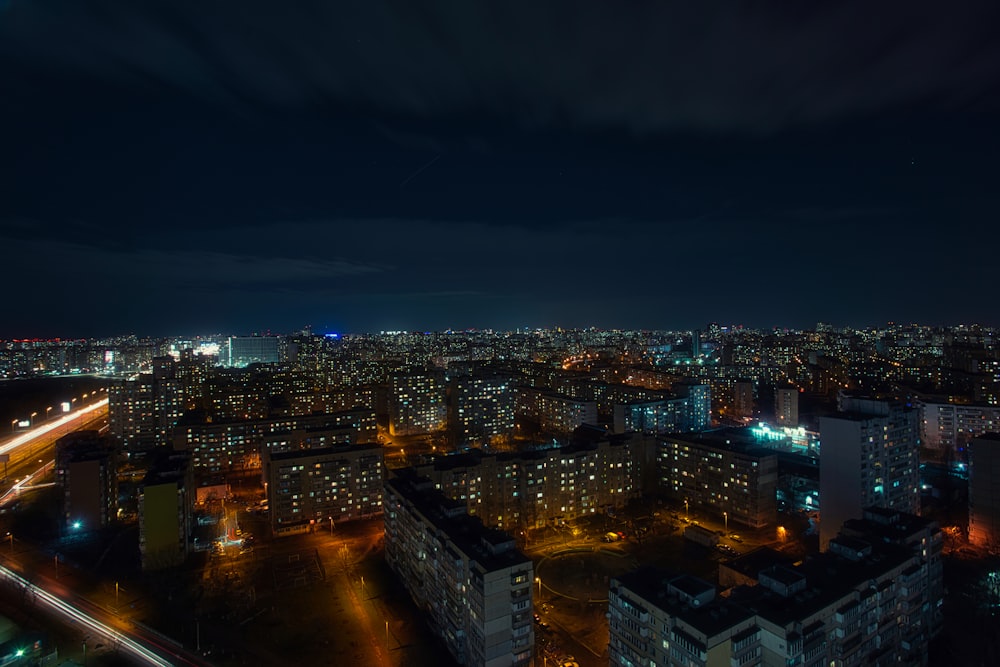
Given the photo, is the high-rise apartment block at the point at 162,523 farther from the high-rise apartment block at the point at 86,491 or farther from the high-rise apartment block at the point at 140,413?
the high-rise apartment block at the point at 140,413

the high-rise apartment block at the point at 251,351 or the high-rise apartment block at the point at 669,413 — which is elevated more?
the high-rise apartment block at the point at 251,351

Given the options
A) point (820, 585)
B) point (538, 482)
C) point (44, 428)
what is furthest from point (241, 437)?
point (820, 585)

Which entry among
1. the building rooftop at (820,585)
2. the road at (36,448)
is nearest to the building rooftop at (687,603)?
the building rooftop at (820,585)

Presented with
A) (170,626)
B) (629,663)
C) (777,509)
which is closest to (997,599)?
(777,509)

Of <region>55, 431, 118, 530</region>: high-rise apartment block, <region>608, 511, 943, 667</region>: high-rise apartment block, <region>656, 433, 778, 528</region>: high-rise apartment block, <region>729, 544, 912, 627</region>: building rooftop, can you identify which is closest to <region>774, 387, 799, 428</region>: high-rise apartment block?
<region>656, 433, 778, 528</region>: high-rise apartment block

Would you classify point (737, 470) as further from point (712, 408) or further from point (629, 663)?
point (712, 408)

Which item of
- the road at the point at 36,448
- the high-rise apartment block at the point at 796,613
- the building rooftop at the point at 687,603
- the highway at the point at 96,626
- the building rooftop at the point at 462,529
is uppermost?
the building rooftop at the point at 462,529
